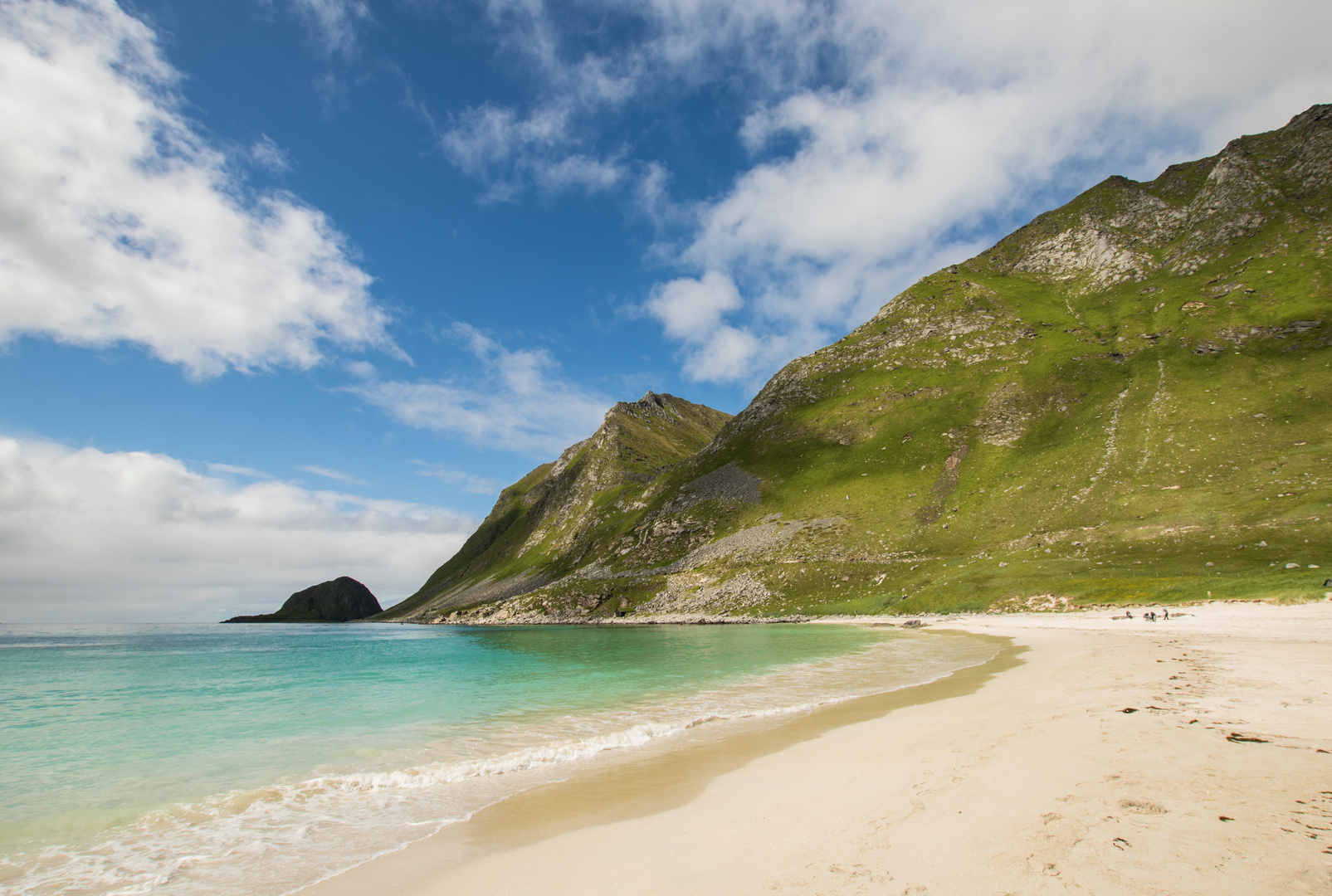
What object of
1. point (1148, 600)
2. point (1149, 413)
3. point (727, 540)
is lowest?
point (1148, 600)

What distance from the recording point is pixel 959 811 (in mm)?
8180

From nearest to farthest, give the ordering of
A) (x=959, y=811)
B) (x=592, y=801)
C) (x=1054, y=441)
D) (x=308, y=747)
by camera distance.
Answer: (x=959, y=811) < (x=592, y=801) < (x=308, y=747) < (x=1054, y=441)

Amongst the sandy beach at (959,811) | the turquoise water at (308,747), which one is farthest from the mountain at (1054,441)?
the turquoise water at (308,747)

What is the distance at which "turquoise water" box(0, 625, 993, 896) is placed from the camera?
30.7 feet

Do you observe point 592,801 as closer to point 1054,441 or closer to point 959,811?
point 959,811

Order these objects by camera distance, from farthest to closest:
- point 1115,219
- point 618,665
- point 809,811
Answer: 1. point 1115,219
2. point 618,665
3. point 809,811

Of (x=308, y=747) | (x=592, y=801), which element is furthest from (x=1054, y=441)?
(x=308, y=747)

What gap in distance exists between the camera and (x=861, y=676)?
2611 cm

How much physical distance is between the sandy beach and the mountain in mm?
40022

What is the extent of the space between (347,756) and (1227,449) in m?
106

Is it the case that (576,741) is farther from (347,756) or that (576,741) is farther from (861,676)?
(861,676)

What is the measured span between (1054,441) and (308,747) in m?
116

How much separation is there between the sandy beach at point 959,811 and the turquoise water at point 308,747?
7.44ft

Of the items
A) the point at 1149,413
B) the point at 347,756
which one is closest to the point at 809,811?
the point at 347,756
